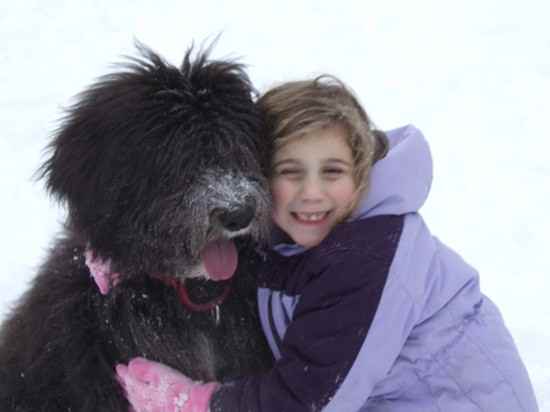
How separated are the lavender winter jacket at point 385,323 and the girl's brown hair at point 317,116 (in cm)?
8

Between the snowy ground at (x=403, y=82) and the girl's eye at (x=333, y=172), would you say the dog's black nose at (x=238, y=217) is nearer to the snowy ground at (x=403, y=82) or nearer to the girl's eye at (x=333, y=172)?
the girl's eye at (x=333, y=172)

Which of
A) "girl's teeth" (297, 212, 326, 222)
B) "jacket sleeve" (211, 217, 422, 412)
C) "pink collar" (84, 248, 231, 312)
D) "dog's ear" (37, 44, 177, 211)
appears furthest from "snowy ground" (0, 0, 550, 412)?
"girl's teeth" (297, 212, 326, 222)

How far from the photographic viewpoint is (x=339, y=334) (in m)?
2.86

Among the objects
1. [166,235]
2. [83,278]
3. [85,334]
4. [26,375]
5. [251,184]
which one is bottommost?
[26,375]

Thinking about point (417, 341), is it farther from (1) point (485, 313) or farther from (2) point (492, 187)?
(2) point (492, 187)

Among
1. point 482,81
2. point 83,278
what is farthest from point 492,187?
point 83,278

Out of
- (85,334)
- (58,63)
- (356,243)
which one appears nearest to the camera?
(356,243)

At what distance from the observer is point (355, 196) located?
3.01 m

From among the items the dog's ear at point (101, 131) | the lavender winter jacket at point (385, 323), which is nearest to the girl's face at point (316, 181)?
the lavender winter jacket at point (385, 323)

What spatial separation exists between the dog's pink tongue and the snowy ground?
194cm

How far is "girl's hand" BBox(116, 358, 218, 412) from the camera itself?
3176 millimetres

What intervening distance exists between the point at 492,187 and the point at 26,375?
3.80 meters

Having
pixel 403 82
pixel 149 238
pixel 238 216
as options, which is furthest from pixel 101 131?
pixel 403 82

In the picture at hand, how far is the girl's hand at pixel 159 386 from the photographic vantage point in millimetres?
3176
